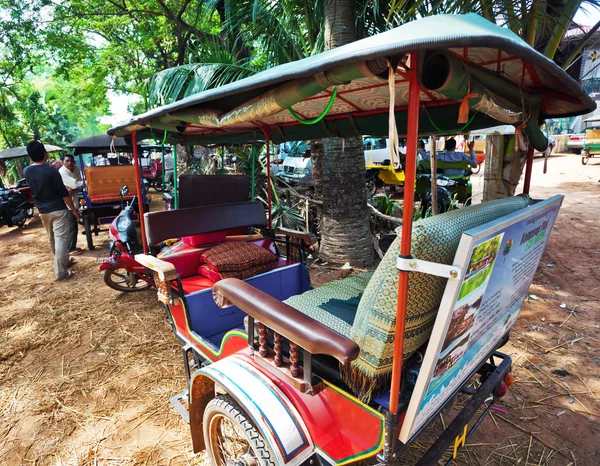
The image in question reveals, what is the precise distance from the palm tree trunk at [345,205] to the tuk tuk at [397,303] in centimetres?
282

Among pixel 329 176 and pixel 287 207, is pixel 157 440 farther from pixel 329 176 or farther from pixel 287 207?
pixel 287 207

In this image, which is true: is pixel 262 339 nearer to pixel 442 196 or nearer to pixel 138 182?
pixel 138 182

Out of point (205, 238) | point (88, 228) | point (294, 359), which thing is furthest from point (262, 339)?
point (88, 228)

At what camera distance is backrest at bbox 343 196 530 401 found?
4.16 feet

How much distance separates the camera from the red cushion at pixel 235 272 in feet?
10.8

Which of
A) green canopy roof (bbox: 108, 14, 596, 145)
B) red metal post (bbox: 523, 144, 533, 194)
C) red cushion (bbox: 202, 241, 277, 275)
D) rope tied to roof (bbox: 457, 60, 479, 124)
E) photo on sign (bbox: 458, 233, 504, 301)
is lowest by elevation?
red cushion (bbox: 202, 241, 277, 275)

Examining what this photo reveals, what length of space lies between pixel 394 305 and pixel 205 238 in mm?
2845

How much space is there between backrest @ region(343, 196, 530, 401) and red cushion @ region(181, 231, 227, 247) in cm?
262

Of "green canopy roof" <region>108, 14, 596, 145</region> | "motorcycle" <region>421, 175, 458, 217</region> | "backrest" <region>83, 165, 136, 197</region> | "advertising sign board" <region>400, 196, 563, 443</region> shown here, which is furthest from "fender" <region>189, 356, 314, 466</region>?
"backrest" <region>83, 165, 136, 197</region>

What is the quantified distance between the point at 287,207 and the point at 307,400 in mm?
5296

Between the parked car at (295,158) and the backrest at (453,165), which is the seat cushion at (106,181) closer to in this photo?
the parked car at (295,158)

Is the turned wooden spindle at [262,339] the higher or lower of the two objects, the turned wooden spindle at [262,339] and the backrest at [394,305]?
the lower

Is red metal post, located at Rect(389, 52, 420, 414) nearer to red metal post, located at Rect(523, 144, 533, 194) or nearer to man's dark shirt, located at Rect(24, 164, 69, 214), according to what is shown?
red metal post, located at Rect(523, 144, 533, 194)

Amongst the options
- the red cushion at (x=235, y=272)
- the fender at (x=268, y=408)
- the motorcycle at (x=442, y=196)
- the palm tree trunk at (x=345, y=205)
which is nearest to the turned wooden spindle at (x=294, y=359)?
the fender at (x=268, y=408)
